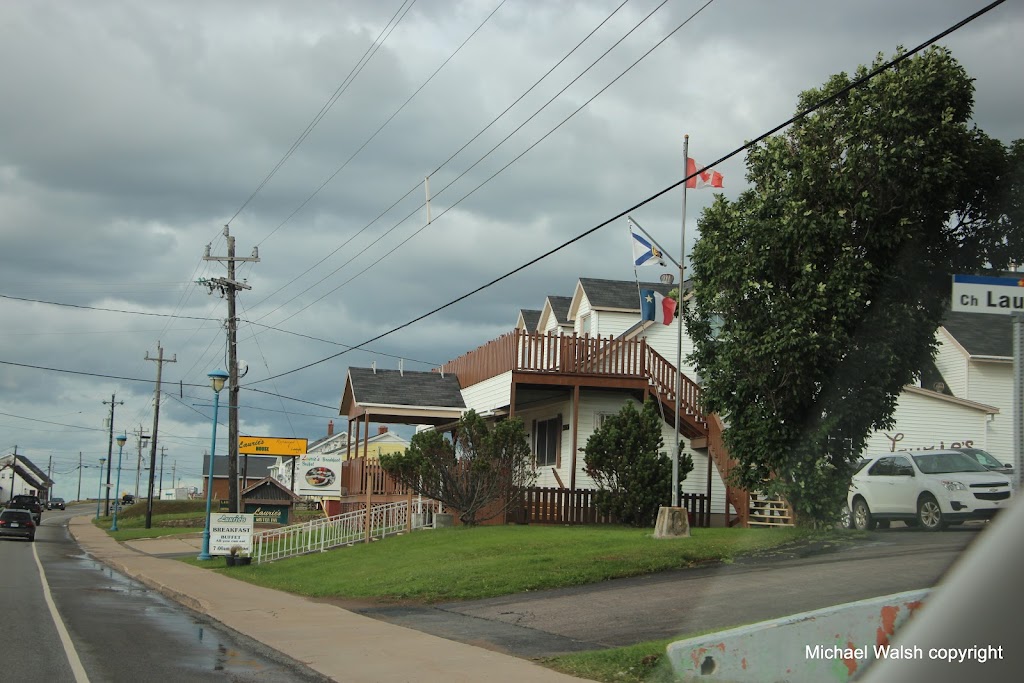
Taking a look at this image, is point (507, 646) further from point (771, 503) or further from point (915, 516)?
point (771, 503)

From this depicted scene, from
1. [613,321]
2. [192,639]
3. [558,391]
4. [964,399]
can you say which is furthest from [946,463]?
[613,321]

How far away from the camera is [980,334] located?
33.2m

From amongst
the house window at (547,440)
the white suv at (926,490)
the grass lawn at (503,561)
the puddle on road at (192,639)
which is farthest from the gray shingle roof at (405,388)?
the white suv at (926,490)

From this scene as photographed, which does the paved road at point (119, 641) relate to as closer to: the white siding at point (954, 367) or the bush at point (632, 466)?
the bush at point (632, 466)

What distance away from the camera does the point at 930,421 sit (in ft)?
103

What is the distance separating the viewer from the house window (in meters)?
29.8

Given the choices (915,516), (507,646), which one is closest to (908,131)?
(915,516)

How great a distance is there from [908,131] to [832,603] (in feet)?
26.6

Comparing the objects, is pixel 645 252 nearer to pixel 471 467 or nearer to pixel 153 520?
pixel 471 467

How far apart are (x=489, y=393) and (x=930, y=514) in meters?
14.1

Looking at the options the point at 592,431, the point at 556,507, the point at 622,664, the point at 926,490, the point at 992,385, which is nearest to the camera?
the point at 622,664

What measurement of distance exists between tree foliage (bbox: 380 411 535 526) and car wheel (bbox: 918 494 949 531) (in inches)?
368

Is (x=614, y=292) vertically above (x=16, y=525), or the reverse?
(x=614, y=292)

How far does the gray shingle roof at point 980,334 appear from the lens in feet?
107
